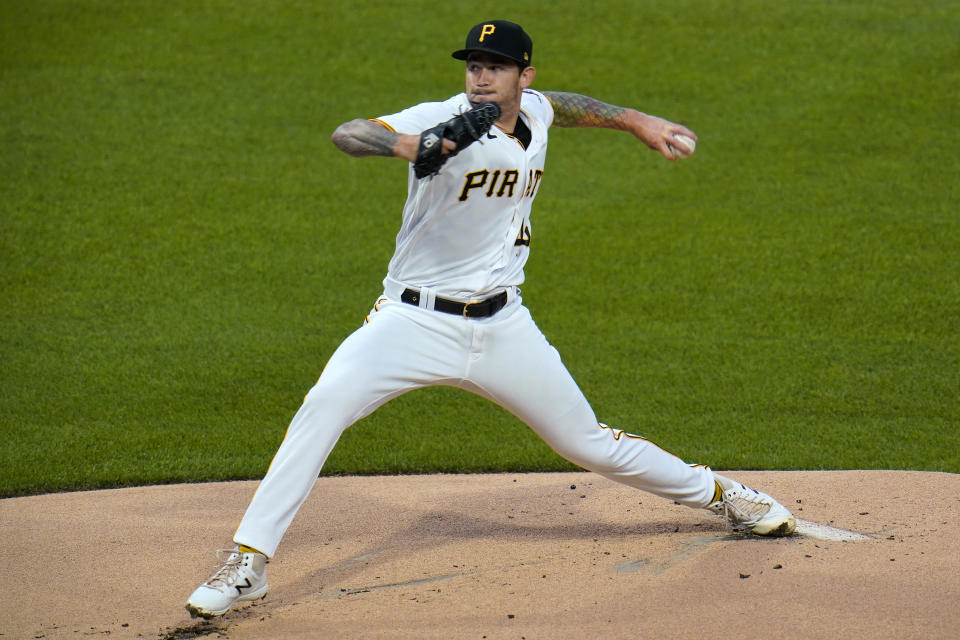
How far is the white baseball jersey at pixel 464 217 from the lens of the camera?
14.1 feet

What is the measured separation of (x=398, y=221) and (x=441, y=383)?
5980 millimetres

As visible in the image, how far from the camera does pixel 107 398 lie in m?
7.16

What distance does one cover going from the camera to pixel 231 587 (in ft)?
13.2

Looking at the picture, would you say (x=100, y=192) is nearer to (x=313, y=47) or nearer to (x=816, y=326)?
(x=313, y=47)

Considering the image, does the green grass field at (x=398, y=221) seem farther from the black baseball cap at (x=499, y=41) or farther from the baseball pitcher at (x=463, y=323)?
the black baseball cap at (x=499, y=41)

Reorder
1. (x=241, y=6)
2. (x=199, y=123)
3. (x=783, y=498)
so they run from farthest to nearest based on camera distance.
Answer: (x=241, y=6) → (x=199, y=123) → (x=783, y=498)

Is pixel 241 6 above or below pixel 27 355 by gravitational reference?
above

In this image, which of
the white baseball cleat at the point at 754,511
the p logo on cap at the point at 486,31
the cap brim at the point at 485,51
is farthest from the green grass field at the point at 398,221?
the p logo on cap at the point at 486,31

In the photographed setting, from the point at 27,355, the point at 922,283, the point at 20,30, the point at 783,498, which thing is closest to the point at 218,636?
the point at 783,498

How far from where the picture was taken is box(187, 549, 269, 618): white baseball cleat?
13.0ft

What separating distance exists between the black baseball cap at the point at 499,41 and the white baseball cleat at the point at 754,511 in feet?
6.44

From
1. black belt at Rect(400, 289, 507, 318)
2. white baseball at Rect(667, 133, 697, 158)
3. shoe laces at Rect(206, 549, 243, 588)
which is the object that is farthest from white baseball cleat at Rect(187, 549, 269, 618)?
white baseball at Rect(667, 133, 697, 158)

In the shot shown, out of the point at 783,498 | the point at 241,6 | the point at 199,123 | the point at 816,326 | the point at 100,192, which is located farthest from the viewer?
the point at 241,6

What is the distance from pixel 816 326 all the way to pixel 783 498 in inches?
121
